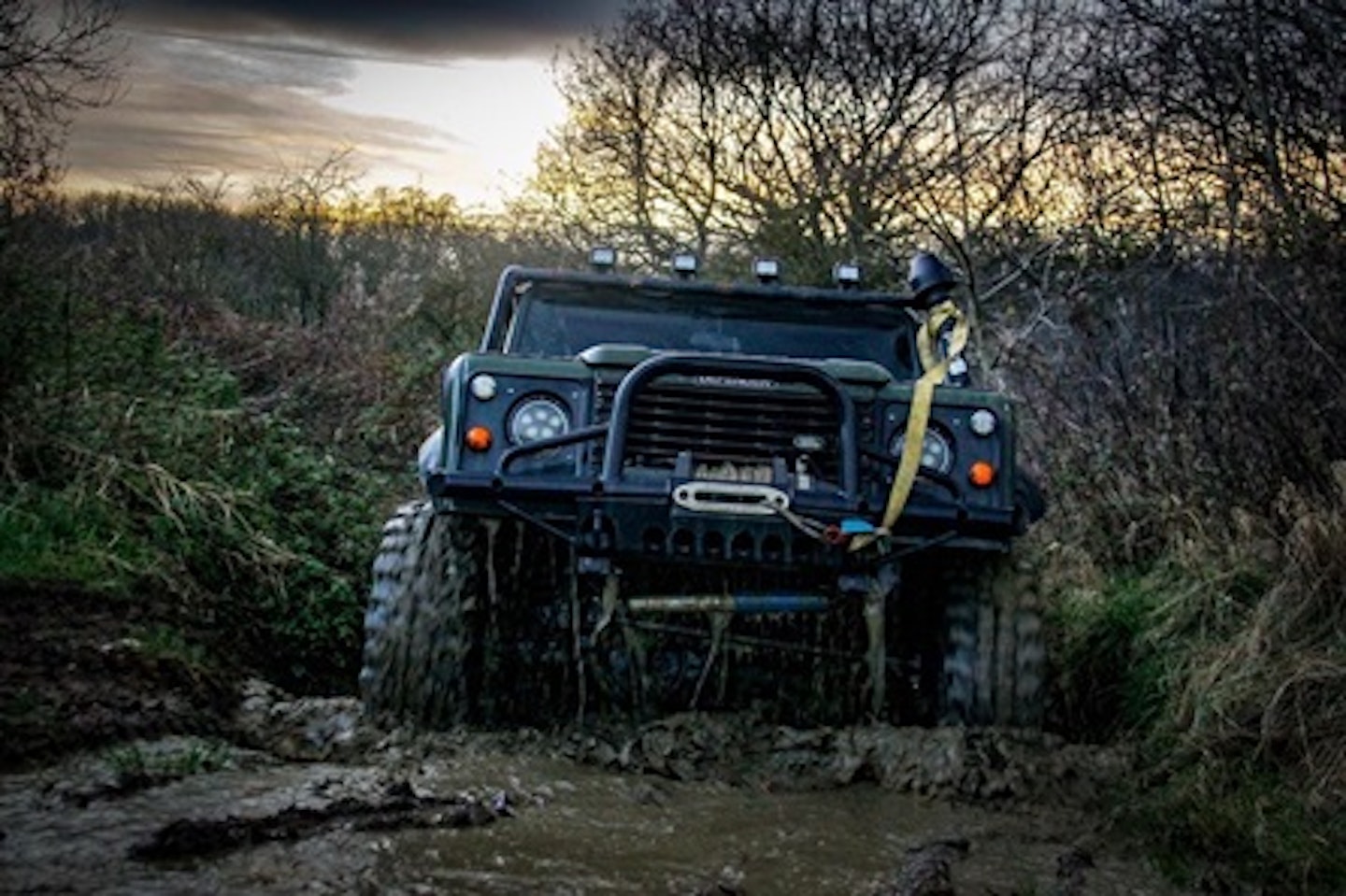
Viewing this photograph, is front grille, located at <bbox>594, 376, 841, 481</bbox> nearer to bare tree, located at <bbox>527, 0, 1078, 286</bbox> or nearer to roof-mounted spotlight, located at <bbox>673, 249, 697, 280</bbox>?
roof-mounted spotlight, located at <bbox>673, 249, 697, 280</bbox>

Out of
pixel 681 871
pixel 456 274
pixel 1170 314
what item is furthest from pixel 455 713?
pixel 456 274

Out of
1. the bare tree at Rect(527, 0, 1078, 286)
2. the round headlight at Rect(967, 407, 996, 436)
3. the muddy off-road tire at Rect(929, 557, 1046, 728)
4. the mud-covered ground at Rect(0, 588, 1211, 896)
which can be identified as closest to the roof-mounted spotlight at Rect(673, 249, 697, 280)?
the round headlight at Rect(967, 407, 996, 436)

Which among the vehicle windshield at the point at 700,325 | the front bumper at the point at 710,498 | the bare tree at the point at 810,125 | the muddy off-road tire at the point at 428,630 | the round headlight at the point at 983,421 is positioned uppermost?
the bare tree at the point at 810,125

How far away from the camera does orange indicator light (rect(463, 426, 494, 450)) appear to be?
4.76 metres

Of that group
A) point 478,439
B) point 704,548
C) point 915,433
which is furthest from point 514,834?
point 915,433

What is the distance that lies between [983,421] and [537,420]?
4.64 ft

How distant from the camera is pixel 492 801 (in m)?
4.07

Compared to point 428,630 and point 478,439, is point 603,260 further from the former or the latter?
point 428,630

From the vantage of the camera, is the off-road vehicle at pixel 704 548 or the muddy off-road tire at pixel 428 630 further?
the muddy off-road tire at pixel 428 630

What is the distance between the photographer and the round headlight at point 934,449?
490 cm

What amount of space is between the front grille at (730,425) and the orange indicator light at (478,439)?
0.40 meters

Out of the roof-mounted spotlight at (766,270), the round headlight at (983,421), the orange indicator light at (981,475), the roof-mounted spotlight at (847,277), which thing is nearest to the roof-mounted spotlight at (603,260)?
the roof-mounted spotlight at (766,270)

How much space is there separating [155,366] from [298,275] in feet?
22.0

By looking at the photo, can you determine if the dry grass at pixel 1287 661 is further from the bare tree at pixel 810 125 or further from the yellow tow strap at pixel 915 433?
the bare tree at pixel 810 125
